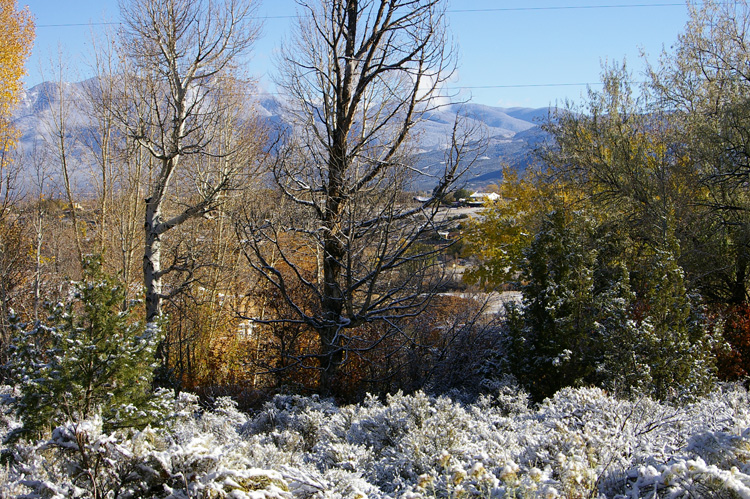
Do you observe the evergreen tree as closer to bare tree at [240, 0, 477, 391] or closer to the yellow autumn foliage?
bare tree at [240, 0, 477, 391]

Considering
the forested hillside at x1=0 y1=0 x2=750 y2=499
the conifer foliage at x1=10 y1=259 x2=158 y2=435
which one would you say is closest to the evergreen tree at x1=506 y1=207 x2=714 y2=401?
the forested hillside at x1=0 y1=0 x2=750 y2=499

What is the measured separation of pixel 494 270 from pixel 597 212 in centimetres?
780

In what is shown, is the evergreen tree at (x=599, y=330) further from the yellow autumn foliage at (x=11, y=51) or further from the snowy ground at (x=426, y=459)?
the yellow autumn foliage at (x=11, y=51)

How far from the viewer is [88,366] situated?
4.27m

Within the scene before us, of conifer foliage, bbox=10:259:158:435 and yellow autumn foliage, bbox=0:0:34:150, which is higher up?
yellow autumn foliage, bbox=0:0:34:150

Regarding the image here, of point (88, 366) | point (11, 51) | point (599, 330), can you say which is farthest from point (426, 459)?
point (11, 51)

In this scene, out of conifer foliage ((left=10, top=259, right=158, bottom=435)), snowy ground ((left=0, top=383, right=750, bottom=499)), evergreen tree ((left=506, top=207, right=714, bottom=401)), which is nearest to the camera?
snowy ground ((left=0, top=383, right=750, bottom=499))

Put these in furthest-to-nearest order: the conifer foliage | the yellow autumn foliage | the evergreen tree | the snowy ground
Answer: the yellow autumn foliage → the evergreen tree → the conifer foliage → the snowy ground

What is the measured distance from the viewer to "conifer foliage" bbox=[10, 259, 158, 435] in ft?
13.5

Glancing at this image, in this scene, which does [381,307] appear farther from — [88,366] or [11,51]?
[11,51]

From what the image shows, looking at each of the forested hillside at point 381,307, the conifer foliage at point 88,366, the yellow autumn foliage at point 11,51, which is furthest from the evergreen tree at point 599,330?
the yellow autumn foliage at point 11,51

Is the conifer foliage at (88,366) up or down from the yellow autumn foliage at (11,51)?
down

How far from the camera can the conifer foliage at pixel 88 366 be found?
4.10 metres

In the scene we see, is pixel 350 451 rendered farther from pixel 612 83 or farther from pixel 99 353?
pixel 612 83
